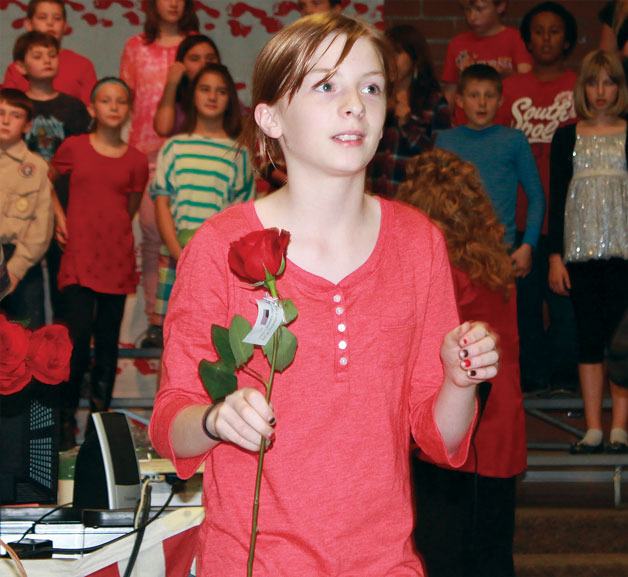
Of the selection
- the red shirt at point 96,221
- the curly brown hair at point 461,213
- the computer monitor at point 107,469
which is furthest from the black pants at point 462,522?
the red shirt at point 96,221

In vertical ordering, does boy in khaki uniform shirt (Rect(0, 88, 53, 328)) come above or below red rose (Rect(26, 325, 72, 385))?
above

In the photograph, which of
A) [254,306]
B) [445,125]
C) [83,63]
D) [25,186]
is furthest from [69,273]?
[254,306]

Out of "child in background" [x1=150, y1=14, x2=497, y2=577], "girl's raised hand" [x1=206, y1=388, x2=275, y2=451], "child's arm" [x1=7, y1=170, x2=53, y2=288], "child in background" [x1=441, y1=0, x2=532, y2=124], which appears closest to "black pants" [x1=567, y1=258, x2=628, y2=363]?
"child in background" [x1=441, y1=0, x2=532, y2=124]

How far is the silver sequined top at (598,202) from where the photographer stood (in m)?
5.54

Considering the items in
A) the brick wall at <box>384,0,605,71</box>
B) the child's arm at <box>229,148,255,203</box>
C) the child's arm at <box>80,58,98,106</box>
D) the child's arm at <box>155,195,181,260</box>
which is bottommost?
the child's arm at <box>155,195,181,260</box>

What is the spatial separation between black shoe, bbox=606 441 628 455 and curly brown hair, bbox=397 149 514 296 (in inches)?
61.8

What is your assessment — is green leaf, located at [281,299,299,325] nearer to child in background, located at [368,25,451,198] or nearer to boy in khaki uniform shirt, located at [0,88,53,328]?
boy in khaki uniform shirt, located at [0,88,53,328]

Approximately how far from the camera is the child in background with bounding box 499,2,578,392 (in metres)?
6.01

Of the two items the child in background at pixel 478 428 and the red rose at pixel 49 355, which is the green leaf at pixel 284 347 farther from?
the child in background at pixel 478 428

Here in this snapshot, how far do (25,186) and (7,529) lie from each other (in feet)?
10.6

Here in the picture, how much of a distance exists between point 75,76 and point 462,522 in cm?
359

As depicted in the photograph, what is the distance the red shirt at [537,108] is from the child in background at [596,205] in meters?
0.56

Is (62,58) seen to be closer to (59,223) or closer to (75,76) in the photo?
(75,76)

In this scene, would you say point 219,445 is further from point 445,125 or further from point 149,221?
point 149,221
